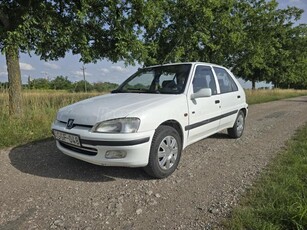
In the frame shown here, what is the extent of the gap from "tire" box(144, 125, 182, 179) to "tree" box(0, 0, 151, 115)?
14.5ft

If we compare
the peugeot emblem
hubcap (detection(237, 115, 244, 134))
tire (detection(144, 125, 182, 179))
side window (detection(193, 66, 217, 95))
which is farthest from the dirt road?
side window (detection(193, 66, 217, 95))

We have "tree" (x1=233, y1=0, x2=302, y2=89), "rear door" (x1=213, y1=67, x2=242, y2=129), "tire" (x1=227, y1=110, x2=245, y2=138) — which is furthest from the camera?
"tree" (x1=233, y1=0, x2=302, y2=89)

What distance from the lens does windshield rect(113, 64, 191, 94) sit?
13.7 ft

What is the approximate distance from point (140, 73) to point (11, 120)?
3.64 meters

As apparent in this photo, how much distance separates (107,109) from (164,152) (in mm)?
985

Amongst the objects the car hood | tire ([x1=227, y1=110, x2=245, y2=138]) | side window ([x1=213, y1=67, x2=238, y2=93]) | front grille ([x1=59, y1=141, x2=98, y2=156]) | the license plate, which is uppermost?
side window ([x1=213, y1=67, x2=238, y2=93])

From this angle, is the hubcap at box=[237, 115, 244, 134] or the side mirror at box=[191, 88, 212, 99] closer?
the side mirror at box=[191, 88, 212, 99]

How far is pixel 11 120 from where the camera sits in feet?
20.8

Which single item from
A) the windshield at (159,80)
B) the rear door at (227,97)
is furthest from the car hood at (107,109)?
the rear door at (227,97)

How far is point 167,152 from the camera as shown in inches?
142

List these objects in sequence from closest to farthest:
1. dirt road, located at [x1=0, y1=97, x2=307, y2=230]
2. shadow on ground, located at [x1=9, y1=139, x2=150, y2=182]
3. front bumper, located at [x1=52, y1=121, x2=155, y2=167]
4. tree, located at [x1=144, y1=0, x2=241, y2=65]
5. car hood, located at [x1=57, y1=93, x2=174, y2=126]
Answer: dirt road, located at [x1=0, y1=97, x2=307, y2=230] < front bumper, located at [x1=52, y1=121, x2=155, y2=167] < car hood, located at [x1=57, y1=93, x2=174, y2=126] < shadow on ground, located at [x1=9, y1=139, x2=150, y2=182] < tree, located at [x1=144, y1=0, x2=241, y2=65]

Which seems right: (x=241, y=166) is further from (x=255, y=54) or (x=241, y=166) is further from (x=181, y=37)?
(x=255, y=54)

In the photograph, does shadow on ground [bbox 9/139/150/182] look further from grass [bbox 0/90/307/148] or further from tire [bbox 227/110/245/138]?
tire [bbox 227/110/245/138]

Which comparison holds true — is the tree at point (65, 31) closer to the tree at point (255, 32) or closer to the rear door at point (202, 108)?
the rear door at point (202, 108)
